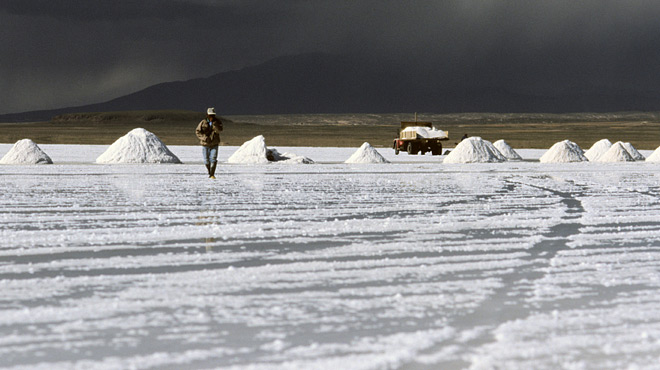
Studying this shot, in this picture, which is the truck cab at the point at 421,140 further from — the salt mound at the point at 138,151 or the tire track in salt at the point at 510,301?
the tire track in salt at the point at 510,301

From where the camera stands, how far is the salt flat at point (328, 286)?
4.15 meters

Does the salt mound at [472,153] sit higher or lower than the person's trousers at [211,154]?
higher

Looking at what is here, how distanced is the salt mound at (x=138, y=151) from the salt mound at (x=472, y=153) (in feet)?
33.9

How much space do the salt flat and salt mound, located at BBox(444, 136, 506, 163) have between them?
20.4 metres

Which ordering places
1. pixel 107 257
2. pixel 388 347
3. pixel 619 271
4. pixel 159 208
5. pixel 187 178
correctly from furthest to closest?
1. pixel 187 178
2. pixel 159 208
3. pixel 107 257
4. pixel 619 271
5. pixel 388 347

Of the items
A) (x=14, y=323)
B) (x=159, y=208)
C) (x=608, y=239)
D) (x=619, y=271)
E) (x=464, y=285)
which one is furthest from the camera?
(x=159, y=208)

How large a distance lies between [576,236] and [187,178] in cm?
1236

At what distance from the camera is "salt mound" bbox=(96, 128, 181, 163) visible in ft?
93.9

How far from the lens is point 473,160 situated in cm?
3253

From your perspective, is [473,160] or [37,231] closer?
[37,231]

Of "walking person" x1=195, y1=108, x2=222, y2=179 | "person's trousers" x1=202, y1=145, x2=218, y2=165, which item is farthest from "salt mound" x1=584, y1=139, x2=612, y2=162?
"walking person" x1=195, y1=108, x2=222, y2=179

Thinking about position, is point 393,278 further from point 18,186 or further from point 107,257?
point 18,186

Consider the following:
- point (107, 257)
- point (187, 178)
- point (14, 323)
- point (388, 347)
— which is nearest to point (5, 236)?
point (107, 257)

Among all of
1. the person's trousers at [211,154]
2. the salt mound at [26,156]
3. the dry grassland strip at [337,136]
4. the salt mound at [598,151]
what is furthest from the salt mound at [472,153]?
the dry grassland strip at [337,136]
